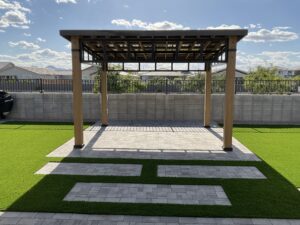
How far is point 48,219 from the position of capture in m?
4.08

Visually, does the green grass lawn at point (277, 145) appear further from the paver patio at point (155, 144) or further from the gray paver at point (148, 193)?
the gray paver at point (148, 193)

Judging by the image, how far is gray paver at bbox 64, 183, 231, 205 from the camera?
4707 millimetres

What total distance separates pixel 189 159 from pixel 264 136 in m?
4.54

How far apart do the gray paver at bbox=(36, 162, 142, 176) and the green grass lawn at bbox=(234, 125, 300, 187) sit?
3.70 meters

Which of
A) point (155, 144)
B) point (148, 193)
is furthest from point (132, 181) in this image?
point (155, 144)

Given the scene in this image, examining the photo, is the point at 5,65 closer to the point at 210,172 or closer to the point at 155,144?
the point at 155,144

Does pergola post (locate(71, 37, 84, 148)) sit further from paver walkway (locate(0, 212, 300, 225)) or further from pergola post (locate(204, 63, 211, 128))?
pergola post (locate(204, 63, 211, 128))

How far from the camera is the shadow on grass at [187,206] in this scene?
14.1ft

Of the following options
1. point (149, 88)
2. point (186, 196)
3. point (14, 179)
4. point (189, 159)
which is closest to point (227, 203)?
point (186, 196)

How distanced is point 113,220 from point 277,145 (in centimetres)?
691

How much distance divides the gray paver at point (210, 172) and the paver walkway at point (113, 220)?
6.16 ft

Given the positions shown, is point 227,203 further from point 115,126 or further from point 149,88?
point 149,88

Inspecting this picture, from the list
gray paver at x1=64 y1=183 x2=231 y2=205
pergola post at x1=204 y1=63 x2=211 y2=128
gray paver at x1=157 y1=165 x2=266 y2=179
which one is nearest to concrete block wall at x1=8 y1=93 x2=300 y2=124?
pergola post at x1=204 y1=63 x2=211 y2=128

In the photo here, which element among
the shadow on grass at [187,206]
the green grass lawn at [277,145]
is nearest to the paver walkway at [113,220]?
the shadow on grass at [187,206]
